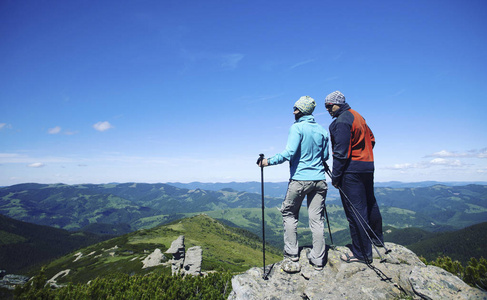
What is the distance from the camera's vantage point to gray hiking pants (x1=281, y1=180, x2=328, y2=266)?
22.0ft

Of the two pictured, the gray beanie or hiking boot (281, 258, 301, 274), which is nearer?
hiking boot (281, 258, 301, 274)

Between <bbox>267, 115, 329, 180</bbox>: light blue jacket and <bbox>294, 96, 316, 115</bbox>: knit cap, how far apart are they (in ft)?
0.63

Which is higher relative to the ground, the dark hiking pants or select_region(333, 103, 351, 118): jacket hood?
select_region(333, 103, 351, 118): jacket hood

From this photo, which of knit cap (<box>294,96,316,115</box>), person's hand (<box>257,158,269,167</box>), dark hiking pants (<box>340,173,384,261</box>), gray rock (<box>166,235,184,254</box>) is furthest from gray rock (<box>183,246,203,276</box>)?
knit cap (<box>294,96,316,115</box>)

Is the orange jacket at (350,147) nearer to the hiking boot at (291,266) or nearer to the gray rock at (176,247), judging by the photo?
the hiking boot at (291,266)

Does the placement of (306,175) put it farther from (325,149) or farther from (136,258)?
(136,258)

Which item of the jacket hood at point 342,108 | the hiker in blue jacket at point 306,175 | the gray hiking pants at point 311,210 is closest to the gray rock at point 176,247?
the hiker in blue jacket at point 306,175

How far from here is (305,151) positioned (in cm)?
683

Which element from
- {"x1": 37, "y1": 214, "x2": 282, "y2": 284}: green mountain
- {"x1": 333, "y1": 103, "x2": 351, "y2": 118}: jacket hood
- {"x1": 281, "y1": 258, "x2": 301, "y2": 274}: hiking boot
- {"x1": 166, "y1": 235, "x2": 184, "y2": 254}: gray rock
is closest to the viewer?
{"x1": 281, "y1": 258, "x2": 301, "y2": 274}: hiking boot

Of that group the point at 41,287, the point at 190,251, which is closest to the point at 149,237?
the point at 190,251

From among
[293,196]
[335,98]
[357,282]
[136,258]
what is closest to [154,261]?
[136,258]

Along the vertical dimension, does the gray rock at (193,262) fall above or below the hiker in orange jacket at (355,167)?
below

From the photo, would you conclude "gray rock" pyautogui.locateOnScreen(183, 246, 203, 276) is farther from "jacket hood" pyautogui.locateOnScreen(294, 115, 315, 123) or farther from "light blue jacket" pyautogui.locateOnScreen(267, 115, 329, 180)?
"jacket hood" pyautogui.locateOnScreen(294, 115, 315, 123)

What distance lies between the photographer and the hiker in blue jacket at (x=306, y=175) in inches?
264
